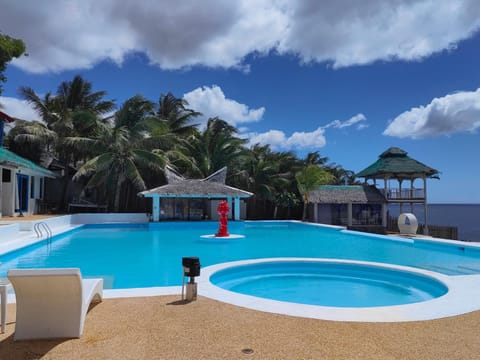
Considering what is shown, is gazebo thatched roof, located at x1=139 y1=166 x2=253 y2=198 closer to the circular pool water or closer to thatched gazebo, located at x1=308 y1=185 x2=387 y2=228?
thatched gazebo, located at x1=308 y1=185 x2=387 y2=228

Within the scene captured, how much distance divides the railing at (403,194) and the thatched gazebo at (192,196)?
31.2 ft

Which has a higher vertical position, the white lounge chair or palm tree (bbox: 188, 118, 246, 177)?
palm tree (bbox: 188, 118, 246, 177)

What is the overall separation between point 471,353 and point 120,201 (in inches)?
967

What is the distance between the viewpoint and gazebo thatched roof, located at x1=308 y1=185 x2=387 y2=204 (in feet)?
76.9

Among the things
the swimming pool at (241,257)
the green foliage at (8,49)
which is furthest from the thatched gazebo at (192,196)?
the green foliage at (8,49)

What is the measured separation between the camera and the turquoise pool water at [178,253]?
28.9 ft

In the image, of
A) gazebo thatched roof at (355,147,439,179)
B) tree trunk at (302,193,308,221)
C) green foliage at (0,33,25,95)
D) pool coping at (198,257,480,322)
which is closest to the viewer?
pool coping at (198,257,480,322)

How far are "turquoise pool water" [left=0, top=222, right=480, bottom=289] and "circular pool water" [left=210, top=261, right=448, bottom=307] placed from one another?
1.54m

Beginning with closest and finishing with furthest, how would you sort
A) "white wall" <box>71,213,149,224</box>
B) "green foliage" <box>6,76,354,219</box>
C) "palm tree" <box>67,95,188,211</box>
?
1. "white wall" <box>71,213,149,224</box>
2. "palm tree" <box>67,95,188,211</box>
3. "green foliage" <box>6,76,354,219</box>

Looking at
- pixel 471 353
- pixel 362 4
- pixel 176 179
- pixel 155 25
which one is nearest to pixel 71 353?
pixel 471 353

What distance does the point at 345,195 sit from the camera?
2377 cm

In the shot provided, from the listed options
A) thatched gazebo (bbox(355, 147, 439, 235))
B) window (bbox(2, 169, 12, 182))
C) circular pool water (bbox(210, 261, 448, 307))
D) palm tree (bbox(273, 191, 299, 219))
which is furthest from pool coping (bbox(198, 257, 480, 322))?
palm tree (bbox(273, 191, 299, 219))

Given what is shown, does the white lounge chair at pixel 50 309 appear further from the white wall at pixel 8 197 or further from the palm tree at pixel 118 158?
the palm tree at pixel 118 158

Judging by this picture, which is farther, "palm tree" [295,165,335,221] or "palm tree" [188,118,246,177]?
"palm tree" [188,118,246,177]
